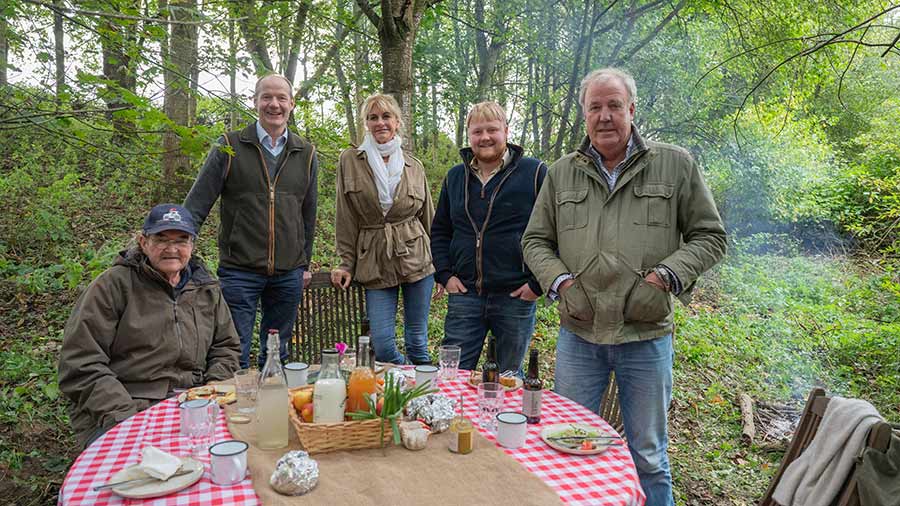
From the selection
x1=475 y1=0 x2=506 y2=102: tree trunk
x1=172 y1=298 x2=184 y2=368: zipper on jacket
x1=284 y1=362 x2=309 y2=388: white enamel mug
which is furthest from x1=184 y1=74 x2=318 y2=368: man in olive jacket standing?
x1=475 y1=0 x2=506 y2=102: tree trunk

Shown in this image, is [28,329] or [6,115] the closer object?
[6,115]

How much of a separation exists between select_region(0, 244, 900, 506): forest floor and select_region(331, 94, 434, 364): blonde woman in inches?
81.8

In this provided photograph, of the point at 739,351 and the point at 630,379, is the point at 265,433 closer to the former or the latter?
the point at 630,379

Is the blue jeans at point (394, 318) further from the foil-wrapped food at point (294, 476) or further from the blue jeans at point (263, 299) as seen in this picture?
the foil-wrapped food at point (294, 476)

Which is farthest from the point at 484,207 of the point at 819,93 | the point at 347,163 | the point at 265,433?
the point at 819,93

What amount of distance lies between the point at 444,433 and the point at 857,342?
24.4 ft

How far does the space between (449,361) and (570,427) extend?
71cm

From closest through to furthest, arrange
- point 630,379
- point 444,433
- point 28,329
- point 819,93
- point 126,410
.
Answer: point 444,433, point 126,410, point 630,379, point 28,329, point 819,93

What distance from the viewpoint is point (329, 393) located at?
6.02 ft

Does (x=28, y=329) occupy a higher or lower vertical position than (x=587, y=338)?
lower

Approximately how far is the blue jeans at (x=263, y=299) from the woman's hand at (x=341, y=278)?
0.21 meters

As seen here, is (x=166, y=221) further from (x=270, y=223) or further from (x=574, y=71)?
(x=574, y=71)

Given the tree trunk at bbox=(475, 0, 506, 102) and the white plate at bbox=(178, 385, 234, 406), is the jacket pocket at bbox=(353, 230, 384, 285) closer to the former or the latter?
the white plate at bbox=(178, 385, 234, 406)

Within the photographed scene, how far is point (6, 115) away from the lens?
315 centimetres
